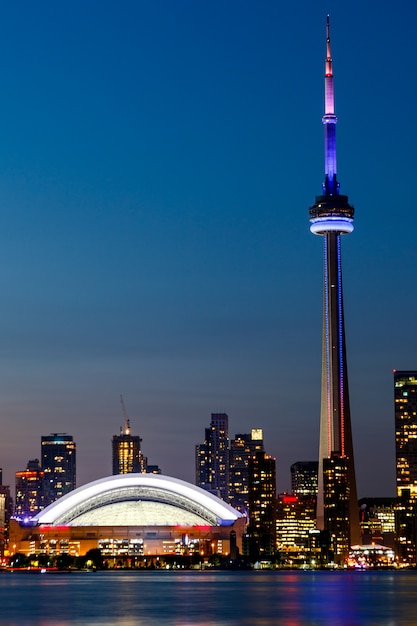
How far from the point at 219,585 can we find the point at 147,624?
8221cm

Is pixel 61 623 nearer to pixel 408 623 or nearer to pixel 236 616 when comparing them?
pixel 236 616

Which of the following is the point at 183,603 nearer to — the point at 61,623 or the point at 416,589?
the point at 61,623

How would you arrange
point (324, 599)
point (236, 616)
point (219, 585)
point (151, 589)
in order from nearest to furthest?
point (236, 616)
point (324, 599)
point (151, 589)
point (219, 585)

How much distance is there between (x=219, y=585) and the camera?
651 feet

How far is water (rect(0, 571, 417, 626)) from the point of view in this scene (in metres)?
122

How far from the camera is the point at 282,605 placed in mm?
144125

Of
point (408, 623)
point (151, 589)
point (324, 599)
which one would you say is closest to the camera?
point (408, 623)

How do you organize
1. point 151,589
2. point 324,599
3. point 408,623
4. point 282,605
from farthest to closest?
point 151,589, point 324,599, point 282,605, point 408,623

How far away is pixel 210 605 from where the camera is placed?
144m

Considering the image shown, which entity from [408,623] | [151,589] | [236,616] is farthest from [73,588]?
[408,623]

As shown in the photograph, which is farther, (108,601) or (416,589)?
(416,589)

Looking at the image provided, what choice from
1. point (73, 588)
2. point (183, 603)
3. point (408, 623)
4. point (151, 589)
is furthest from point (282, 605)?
point (73, 588)

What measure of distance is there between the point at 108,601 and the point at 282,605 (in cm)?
1984

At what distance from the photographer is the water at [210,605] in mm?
121875
